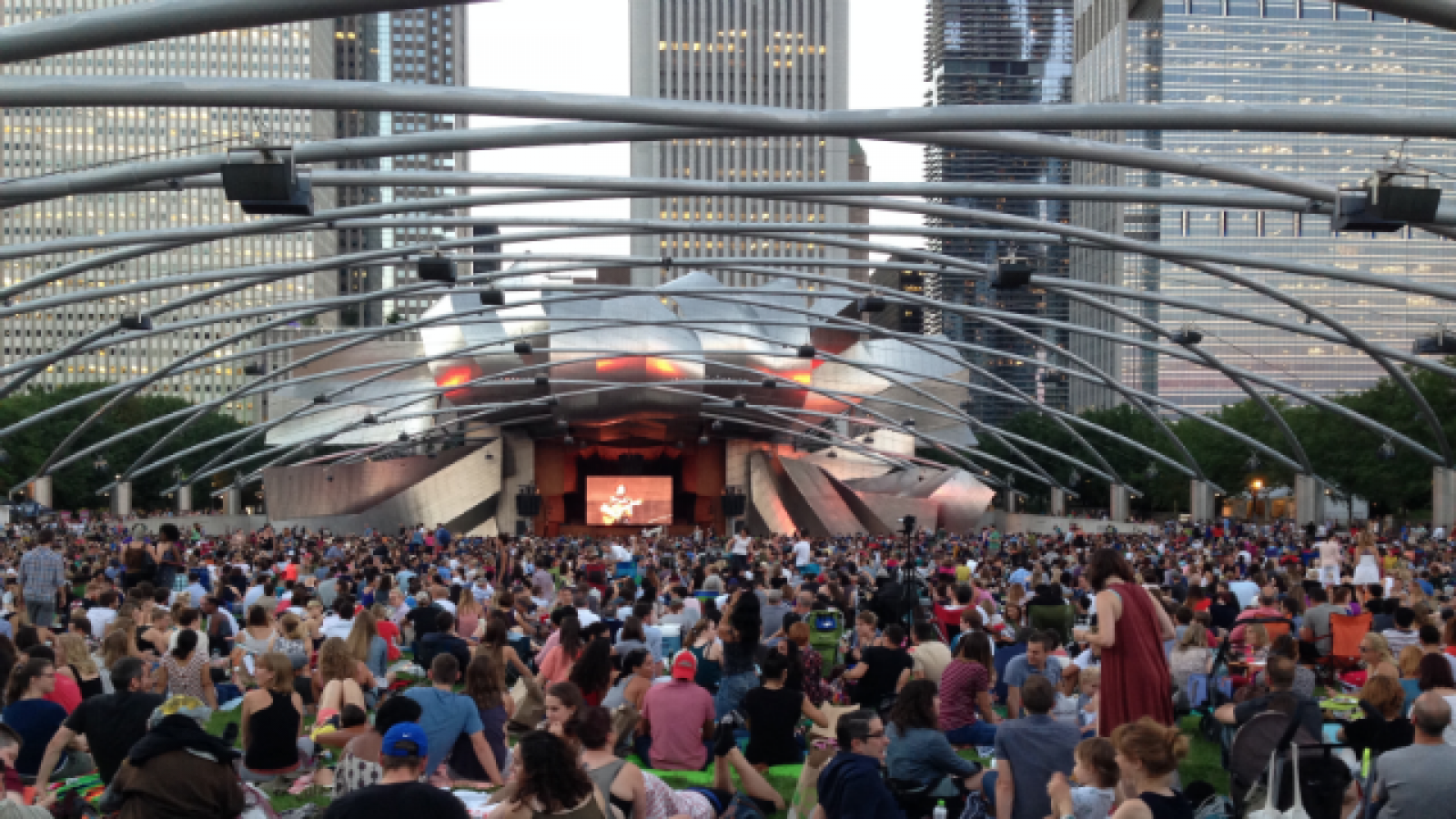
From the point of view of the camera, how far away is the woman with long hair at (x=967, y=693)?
11.0m

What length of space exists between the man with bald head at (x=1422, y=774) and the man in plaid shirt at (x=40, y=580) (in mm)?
14574

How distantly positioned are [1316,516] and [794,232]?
2985 cm

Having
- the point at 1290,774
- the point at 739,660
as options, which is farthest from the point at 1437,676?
the point at 739,660

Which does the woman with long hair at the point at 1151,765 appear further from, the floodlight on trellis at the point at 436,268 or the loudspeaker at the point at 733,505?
the loudspeaker at the point at 733,505

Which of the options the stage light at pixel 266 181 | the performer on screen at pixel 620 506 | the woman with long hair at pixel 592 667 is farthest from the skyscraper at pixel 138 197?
the woman with long hair at pixel 592 667

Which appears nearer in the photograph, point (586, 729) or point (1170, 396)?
point (586, 729)

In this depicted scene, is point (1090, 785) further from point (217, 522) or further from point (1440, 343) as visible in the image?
point (217, 522)

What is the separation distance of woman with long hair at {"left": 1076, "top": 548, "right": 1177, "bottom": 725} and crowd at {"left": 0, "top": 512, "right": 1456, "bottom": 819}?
16 millimetres

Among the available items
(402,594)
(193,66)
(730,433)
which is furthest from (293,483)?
(193,66)

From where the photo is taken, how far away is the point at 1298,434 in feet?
263

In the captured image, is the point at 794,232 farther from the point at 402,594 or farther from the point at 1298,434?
the point at 1298,434

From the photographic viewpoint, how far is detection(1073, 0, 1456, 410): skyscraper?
14750 centimetres

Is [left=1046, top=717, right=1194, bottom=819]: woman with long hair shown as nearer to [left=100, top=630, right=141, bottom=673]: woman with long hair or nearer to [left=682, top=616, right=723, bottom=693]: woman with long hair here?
[left=682, top=616, right=723, bottom=693]: woman with long hair

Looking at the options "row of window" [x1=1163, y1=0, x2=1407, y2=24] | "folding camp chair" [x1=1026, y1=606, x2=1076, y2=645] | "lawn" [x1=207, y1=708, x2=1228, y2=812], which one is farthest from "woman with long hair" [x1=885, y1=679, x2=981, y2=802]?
"row of window" [x1=1163, y1=0, x2=1407, y2=24]
